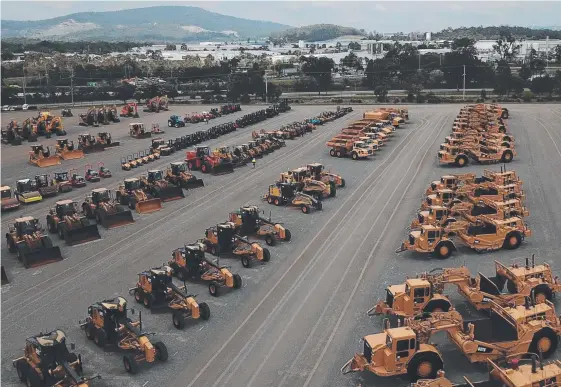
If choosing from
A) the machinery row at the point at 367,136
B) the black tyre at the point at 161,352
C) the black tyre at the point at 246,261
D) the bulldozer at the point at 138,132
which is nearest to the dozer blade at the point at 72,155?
the bulldozer at the point at 138,132

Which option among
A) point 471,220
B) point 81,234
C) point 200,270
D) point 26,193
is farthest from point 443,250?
point 26,193

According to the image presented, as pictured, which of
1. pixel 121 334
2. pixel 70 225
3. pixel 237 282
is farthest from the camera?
pixel 70 225

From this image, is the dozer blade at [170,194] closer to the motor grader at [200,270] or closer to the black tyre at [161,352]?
the motor grader at [200,270]

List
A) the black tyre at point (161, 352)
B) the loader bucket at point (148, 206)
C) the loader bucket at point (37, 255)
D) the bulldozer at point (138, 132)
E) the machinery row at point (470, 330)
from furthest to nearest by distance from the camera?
the bulldozer at point (138, 132), the loader bucket at point (148, 206), the loader bucket at point (37, 255), the black tyre at point (161, 352), the machinery row at point (470, 330)

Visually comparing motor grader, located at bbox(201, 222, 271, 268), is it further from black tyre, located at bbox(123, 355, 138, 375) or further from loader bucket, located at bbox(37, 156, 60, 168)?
loader bucket, located at bbox(37, 156, 60, 168)

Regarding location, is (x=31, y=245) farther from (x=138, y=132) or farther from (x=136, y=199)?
(x=138, y=132)

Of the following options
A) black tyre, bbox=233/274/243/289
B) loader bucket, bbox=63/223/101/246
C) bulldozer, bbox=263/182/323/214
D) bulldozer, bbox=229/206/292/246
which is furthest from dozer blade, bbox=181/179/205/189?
black tyre, bbox=233/274/243/289

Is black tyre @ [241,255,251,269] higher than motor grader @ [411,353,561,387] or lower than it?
lower
